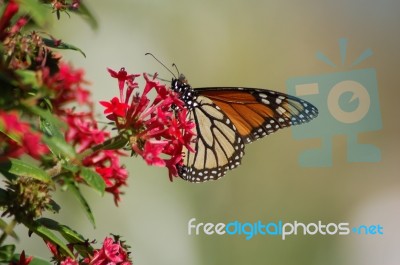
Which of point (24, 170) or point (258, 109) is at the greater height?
point (258, 109)

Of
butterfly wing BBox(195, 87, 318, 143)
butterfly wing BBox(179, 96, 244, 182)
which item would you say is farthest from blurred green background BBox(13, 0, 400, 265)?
→ butterfly wing BBox(195, 87, 318, 143)

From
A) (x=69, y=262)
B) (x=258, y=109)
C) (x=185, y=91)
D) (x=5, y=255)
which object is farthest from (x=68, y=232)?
(x=258, y=109)

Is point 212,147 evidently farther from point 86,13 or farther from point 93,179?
point 93,179

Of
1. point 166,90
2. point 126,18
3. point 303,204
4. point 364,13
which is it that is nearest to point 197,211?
point 303,204

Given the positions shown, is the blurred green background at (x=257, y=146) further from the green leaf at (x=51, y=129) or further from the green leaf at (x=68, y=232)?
the green leaf at (x=51, y=129)

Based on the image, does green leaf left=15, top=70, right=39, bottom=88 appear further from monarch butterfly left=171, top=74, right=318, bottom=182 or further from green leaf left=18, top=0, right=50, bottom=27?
monarch butterfly left=171, top=74, right=318, bottom=182

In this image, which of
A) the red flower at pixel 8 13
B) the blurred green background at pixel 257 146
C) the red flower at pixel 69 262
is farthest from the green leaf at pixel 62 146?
the blurred green background at pixel 257 146
